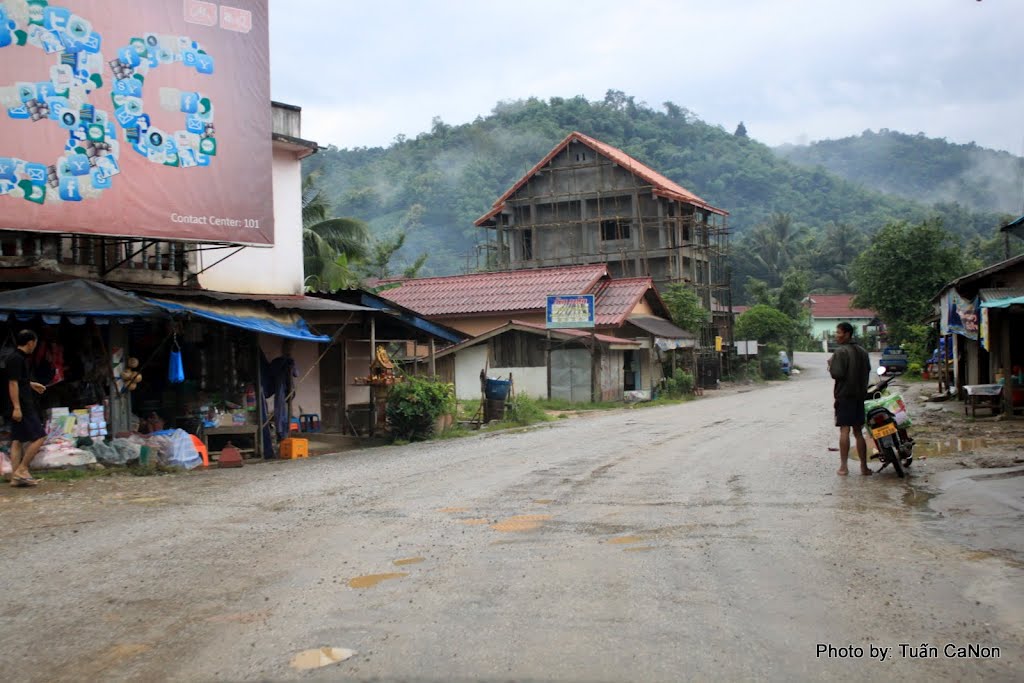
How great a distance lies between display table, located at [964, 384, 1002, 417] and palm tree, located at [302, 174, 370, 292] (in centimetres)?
1978

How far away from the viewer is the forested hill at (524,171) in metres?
86.8

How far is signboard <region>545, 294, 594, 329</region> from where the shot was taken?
33469mm

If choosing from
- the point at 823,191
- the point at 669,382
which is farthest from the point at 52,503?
the point at 823,191

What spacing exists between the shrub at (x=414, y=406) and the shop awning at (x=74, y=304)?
6.17m

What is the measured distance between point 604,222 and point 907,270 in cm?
1827

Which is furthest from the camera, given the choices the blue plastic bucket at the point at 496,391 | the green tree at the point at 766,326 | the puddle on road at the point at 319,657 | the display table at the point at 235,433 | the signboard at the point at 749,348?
the green tree at the point at 766,326

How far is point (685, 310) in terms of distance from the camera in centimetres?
4888

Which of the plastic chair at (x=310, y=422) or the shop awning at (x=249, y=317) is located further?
the plastic chair at (x=310, y=422)

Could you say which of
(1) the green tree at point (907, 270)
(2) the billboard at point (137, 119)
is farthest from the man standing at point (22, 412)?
A: (1) the green tree at point (907, 270)

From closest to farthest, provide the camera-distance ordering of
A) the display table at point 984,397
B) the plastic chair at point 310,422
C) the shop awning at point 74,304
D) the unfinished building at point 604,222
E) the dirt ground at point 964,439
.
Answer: the shop awning at point 74,304 → the dirt ground at point 964,439 → the display table at point 984,397 → the plastic chair at point 310,422 → the unfinished building at point 604,222

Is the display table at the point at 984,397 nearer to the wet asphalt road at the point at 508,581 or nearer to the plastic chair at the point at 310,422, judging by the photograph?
the wet asphalt road at the point at 508,581

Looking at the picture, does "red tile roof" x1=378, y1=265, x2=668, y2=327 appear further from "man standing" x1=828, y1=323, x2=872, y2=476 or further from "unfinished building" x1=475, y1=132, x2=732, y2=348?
"man standing" x1=828, y1=323, x2=872, y2=476

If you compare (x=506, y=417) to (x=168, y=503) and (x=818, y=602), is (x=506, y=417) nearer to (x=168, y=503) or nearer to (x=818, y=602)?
(x=168, y=503)

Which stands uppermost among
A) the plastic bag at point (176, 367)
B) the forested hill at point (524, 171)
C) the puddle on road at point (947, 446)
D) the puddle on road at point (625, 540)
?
the forested hill at point (524, 171)
